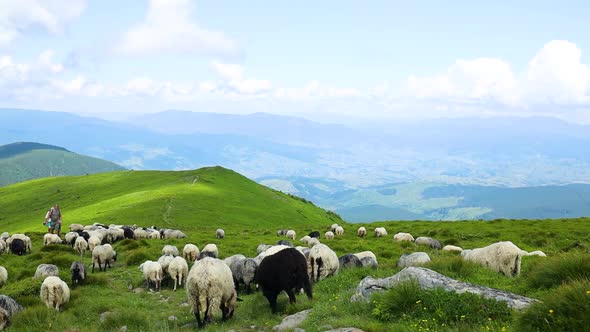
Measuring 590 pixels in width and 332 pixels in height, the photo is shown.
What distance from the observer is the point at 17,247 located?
30.0 metres

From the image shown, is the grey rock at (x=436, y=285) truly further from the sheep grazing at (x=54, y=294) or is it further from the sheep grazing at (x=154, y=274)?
the sheep grazing at (x=154, y=274)

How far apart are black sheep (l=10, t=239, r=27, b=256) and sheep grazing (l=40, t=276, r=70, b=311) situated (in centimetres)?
1861

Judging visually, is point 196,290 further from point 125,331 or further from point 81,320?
point 81,320

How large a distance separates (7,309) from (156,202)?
57228 millimetres

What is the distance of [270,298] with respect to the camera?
532 inches

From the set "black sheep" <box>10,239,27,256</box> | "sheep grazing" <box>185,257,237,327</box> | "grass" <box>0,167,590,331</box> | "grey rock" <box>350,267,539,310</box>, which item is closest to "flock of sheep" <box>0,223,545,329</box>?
"sheep grazing" <box>185,257,237,327</box>

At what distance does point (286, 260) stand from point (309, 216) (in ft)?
227

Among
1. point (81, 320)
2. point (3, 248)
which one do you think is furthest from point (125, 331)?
point (3, 248)

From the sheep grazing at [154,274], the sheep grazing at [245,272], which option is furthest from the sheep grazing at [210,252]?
the sheep grazing at [245,272]

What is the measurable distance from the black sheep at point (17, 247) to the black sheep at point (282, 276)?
2557 centimetres

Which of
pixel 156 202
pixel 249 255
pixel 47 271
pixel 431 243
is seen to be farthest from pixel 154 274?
pixel 156 202

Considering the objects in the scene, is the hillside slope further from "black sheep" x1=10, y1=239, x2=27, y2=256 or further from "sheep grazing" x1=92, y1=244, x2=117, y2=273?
"sheep grazing" x1=92, y1=244, x2=117, y2=273

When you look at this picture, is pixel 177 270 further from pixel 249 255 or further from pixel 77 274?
pixel 249 255

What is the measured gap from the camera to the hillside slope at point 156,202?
2404 inches
